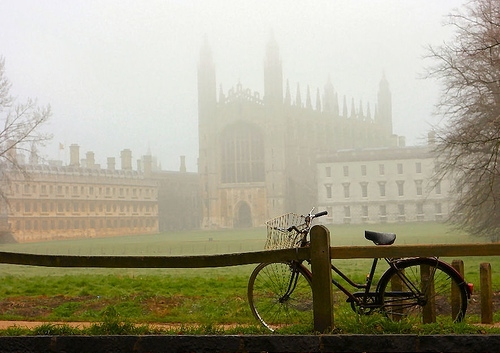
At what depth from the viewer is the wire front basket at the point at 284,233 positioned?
5438 mm

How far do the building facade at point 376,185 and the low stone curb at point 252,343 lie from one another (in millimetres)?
65706

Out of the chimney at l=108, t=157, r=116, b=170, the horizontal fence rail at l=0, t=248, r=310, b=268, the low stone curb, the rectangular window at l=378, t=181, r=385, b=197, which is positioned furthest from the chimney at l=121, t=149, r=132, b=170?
the low stone curb

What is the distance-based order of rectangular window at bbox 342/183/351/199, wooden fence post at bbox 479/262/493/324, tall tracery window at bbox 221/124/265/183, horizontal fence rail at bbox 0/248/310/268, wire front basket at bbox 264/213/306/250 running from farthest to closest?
tall tracery window at bbox 221/124/265/183, rectangular window at bbox 342/183/351/199, wooden fence post at bbox 479/262/493/324, wire front basket at bbox 264/213/306/250, horizontal fence rail at bbox 0/248/310/268

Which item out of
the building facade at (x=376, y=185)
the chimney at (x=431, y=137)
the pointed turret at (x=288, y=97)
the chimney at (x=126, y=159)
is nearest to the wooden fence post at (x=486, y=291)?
the chimney at (x=431, y=137)

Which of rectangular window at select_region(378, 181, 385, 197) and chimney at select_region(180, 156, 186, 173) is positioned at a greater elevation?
chimney at select_region(180, 156, 186, 173)

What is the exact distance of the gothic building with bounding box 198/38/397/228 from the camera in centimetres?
7506

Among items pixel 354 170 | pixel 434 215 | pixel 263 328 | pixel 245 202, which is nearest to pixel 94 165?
pixel 245 202

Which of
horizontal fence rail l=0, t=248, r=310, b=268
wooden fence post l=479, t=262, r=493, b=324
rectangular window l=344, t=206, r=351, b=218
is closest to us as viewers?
horizontal fence rail l=0, t=248, r=310, b=268

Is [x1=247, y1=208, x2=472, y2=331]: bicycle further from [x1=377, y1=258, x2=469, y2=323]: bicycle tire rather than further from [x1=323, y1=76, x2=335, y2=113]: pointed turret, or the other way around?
[x1=323, y1=76, x2=335, y2=113]: pointed turret

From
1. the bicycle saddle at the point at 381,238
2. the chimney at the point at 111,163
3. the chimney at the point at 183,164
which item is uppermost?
the chimney at the point at 183,164

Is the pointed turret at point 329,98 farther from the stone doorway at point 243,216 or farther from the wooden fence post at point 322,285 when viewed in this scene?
the wooden fence post at point 322,285

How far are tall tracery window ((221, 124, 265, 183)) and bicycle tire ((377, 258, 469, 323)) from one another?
69911mm

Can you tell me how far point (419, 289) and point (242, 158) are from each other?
7207 centimetres

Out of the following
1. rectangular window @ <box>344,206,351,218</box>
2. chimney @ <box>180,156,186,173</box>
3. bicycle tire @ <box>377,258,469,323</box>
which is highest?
chimney @ <box>180,156,186,173</box>
